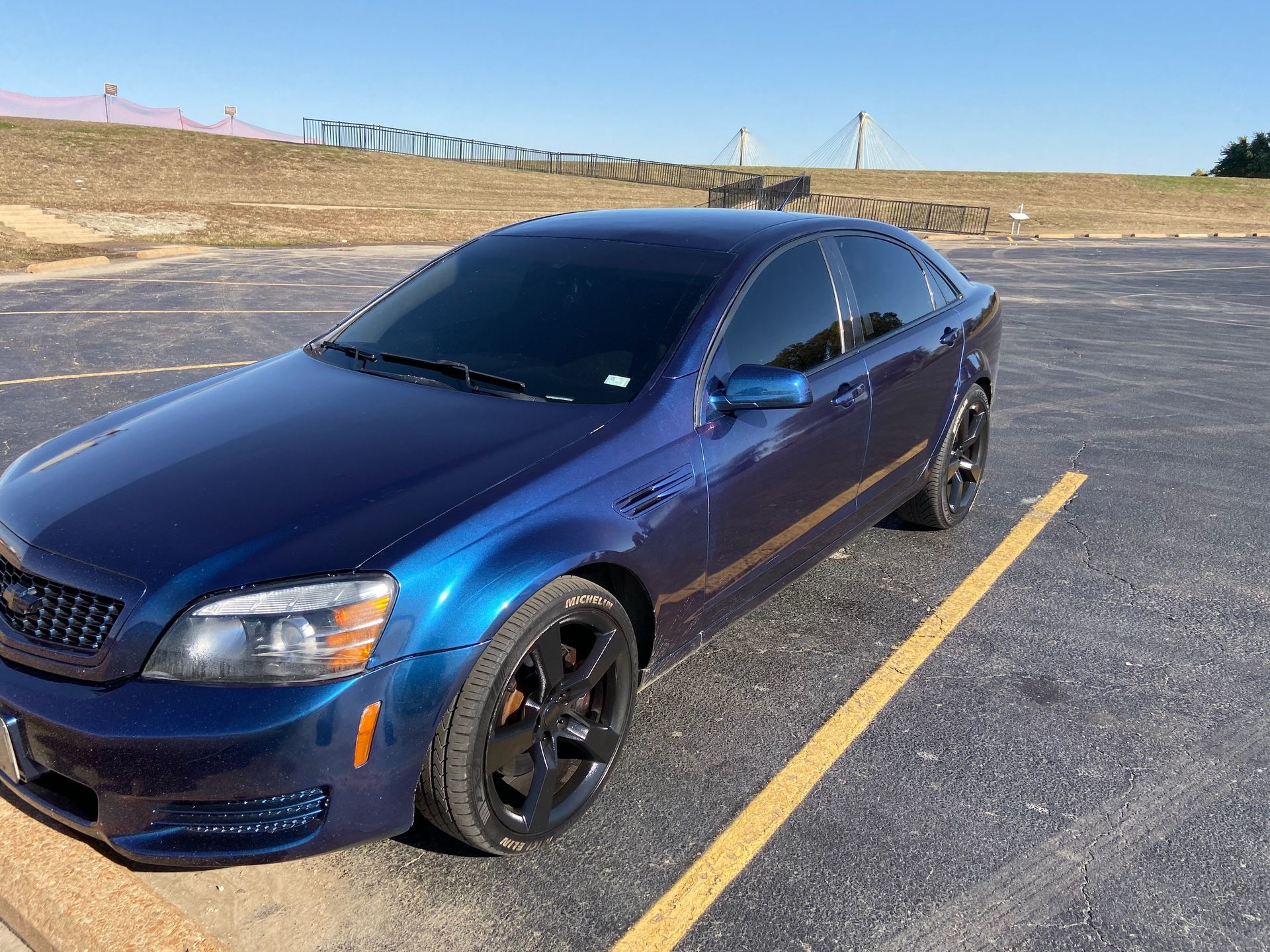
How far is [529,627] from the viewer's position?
8.17 feet

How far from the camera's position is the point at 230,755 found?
220 centimetres

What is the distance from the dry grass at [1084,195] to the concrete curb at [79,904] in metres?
42.8

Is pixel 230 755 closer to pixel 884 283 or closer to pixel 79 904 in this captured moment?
pixel 79 904

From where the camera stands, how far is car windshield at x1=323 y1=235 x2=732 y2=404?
3.28 m

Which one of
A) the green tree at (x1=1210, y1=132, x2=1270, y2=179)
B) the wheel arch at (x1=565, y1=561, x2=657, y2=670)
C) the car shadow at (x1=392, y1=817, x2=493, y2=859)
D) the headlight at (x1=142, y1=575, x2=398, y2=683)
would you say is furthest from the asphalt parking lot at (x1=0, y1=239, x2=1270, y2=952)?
the green tree at (x1=1210, y1=132, x2=1270, y2=179)

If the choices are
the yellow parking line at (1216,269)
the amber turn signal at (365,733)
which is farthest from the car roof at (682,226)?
the yellow parking line at (1216,269)

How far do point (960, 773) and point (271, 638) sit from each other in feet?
6.97

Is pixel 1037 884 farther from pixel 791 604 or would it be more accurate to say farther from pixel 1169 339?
pixel 1169 339

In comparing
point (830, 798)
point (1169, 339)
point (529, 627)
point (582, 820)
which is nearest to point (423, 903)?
point (582, 820)

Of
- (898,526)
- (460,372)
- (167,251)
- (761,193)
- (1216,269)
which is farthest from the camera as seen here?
(761,193)

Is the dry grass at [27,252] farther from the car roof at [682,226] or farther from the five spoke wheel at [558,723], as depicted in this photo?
the five spoke wheel at [558,723]

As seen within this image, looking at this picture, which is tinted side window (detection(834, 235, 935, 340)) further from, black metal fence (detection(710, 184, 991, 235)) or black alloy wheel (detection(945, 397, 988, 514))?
black metal fence (detection(710, 184, 991, 235))

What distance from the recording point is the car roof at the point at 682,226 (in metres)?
3.83

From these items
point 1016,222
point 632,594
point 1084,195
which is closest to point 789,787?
point 632,594
